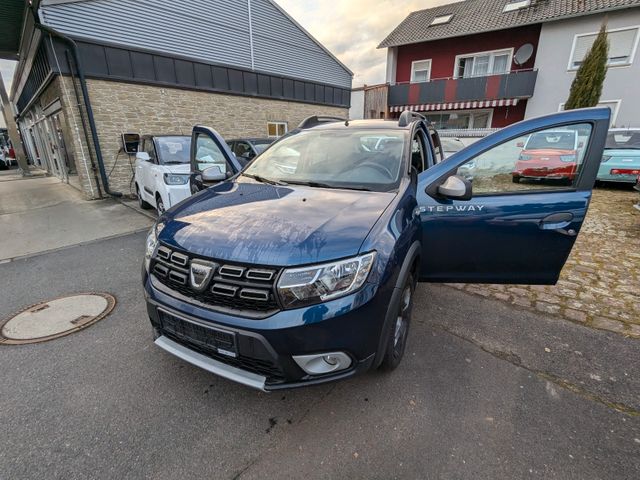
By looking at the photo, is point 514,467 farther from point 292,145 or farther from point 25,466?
point 292,145

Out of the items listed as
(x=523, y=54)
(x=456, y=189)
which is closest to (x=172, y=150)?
(x=456, y=189)

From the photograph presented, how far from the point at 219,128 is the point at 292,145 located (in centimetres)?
843

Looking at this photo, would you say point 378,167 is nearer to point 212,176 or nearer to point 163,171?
point 212,176

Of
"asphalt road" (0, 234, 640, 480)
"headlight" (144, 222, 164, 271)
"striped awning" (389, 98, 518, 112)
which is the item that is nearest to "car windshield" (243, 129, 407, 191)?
"headlight" (144, 222, 164, 271)

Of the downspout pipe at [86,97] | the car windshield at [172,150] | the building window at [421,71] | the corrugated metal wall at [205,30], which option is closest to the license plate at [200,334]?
the car windshield at [172,150]

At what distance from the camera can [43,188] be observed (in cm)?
1043

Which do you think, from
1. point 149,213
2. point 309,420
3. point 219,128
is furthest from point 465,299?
point 219,128

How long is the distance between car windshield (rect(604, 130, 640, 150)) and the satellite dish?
27.8 feet

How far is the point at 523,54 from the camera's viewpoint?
15.1 metres

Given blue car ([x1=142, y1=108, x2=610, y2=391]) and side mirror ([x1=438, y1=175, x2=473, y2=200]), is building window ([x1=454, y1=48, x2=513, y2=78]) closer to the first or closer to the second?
blue car ([x1=142, y1=108, x2=610, y2=391])

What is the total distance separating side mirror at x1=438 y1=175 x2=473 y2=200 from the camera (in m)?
2.31

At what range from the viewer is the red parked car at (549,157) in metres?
2.48

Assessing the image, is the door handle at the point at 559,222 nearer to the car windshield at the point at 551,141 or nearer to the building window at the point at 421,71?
the car windshield at the point at 551,141

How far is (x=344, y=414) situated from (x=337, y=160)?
1.93m
